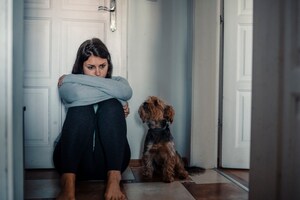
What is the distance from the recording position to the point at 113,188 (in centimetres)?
161

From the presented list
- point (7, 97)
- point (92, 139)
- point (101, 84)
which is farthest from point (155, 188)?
point (7, 97)

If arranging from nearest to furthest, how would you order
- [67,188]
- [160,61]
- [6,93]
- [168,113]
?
[6,93] → [67,188] → [168,113] → [160,61]

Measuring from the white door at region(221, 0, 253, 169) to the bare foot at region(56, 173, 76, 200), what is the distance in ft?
3.84

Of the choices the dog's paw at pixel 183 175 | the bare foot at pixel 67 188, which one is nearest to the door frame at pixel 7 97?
the bare foot at pixel 67 188

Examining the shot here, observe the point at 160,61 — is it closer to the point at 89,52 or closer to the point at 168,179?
the point at 89,52

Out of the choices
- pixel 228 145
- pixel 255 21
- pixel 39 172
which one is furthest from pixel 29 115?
pixel 255 21

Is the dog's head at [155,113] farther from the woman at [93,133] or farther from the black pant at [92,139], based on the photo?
the black pant at [92,139]

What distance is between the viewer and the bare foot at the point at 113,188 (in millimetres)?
1569

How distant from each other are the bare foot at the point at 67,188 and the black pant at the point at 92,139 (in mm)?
27

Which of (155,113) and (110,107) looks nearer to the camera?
(110,107)

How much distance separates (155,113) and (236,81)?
687 mm

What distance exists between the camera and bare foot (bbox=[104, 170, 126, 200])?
5.15 ft

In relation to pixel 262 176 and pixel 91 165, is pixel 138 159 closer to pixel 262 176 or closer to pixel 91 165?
pixel 91 165

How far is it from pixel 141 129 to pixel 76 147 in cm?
91
